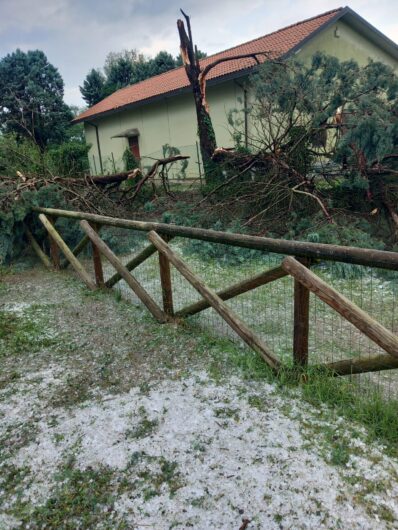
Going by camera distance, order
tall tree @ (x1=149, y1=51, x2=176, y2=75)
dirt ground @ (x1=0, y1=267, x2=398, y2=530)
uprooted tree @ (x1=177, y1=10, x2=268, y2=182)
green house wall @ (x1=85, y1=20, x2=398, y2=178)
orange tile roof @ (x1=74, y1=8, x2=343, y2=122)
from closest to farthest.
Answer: dirt ground @ (x1=0, y1=267, x2=398, y2=530) → uprooted tree @ (x1=177, y1=10, x2=268, y2=182) → orange tile roof @ (x1=74, y1=8, x2=343, y2=122) → green house wall @ (x1=85, y1=20, x2=398, y2=178) → tall tree @ (x1=149, y1=51, x2=176, y2=75)

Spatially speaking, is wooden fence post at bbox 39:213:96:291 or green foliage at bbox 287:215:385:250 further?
green foliage at bbox 287:215:385:250

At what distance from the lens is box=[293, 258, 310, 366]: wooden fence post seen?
2.42m

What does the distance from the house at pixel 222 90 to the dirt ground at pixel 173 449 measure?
32.5 ft

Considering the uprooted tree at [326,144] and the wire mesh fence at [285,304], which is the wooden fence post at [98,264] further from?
the uprooted tree at [326,144]

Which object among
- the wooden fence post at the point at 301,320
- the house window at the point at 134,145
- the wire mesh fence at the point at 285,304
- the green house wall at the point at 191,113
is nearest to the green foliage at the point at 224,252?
the wire mesh fence at the point at 285,304

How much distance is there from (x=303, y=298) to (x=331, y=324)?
1.63 m

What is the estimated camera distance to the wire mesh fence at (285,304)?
321 centimetres

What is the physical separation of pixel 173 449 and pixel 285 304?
251cm

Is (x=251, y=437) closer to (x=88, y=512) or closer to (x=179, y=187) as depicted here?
(x=88, y=512)

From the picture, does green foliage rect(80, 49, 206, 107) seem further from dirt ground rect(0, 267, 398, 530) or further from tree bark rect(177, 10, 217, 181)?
dirt ground rect(0, 267, 398, 530)

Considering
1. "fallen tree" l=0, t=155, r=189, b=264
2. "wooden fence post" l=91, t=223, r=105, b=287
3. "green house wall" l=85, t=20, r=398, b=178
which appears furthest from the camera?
"green house wall" l=85, t=20, r=398, b=178

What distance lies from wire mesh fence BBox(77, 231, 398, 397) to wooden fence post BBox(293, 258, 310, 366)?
216 millimetres

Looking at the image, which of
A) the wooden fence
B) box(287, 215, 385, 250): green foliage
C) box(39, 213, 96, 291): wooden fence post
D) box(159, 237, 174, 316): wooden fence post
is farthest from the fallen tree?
box(287, 215, 385, 250): green foliage

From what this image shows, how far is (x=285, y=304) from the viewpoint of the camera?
4227mm
